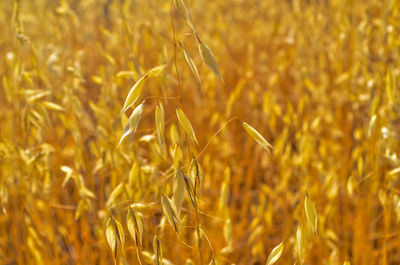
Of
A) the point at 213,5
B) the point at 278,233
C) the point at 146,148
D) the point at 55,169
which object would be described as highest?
the point at 213,5

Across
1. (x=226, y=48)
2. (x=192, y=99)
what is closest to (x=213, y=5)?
(x=226, y=48)

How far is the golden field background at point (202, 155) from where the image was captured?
75 cm

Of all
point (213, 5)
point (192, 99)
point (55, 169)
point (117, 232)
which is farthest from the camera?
point (213, 5)

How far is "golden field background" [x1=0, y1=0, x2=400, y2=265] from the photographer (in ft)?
2.45

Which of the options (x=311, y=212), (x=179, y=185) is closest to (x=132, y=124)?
(x=179, y=185)

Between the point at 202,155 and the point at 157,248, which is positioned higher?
the point at 157,248

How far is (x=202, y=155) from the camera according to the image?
136 cm

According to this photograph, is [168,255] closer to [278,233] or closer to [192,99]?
[278,233]

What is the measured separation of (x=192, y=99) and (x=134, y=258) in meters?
1.00

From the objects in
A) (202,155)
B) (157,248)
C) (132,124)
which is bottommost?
(202,155)

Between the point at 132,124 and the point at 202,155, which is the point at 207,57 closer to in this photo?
the point at 132,124

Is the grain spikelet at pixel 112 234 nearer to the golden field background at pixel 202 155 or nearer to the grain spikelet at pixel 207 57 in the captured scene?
the golden field background at pixel 202 155

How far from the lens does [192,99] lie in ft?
5.93

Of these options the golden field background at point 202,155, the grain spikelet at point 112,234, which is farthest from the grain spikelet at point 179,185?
the grain spikelet at point 112,234
